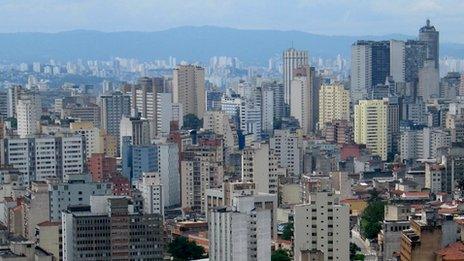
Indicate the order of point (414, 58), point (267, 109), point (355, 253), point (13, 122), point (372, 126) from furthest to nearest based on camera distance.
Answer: point (414, 58)
point (267, 109)
point (372, 126)
point (13, 122)
point (355, 253)

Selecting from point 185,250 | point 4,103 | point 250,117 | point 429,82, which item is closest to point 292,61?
point 429,82

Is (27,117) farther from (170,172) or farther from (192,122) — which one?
(170,172)

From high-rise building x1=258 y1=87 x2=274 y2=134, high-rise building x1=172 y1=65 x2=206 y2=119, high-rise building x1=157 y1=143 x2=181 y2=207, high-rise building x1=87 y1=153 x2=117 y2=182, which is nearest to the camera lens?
high-rise building x1=157 y1=143 x2=181 y2=207

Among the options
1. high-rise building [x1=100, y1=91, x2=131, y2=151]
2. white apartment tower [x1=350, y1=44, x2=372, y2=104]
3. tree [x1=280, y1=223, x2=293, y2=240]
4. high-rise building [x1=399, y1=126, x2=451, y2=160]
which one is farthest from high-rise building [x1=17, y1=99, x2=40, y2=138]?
white apartment tower [x1=350, y1=44, x2=372, y2=104]

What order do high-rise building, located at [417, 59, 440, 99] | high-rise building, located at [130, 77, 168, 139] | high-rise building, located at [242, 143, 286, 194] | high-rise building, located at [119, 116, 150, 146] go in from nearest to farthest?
high-rise building, located at [242, 143, 286, 194] → high-rise building, located at [119, 116, 150, 146] → high-rise building, located at [130, 77, 168, 139] → high-rise building, located at [417, 59, 440, 99]

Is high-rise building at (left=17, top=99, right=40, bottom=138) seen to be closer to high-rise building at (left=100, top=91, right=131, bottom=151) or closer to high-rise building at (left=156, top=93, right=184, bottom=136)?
high-rise building at (left=100, top=91, right=131, bottom=151)

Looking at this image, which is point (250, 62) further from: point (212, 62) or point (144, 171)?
point (144, 171)

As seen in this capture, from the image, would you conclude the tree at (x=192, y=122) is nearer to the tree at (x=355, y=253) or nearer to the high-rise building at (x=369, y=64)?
the high-rise building at (x=369, y=64)
